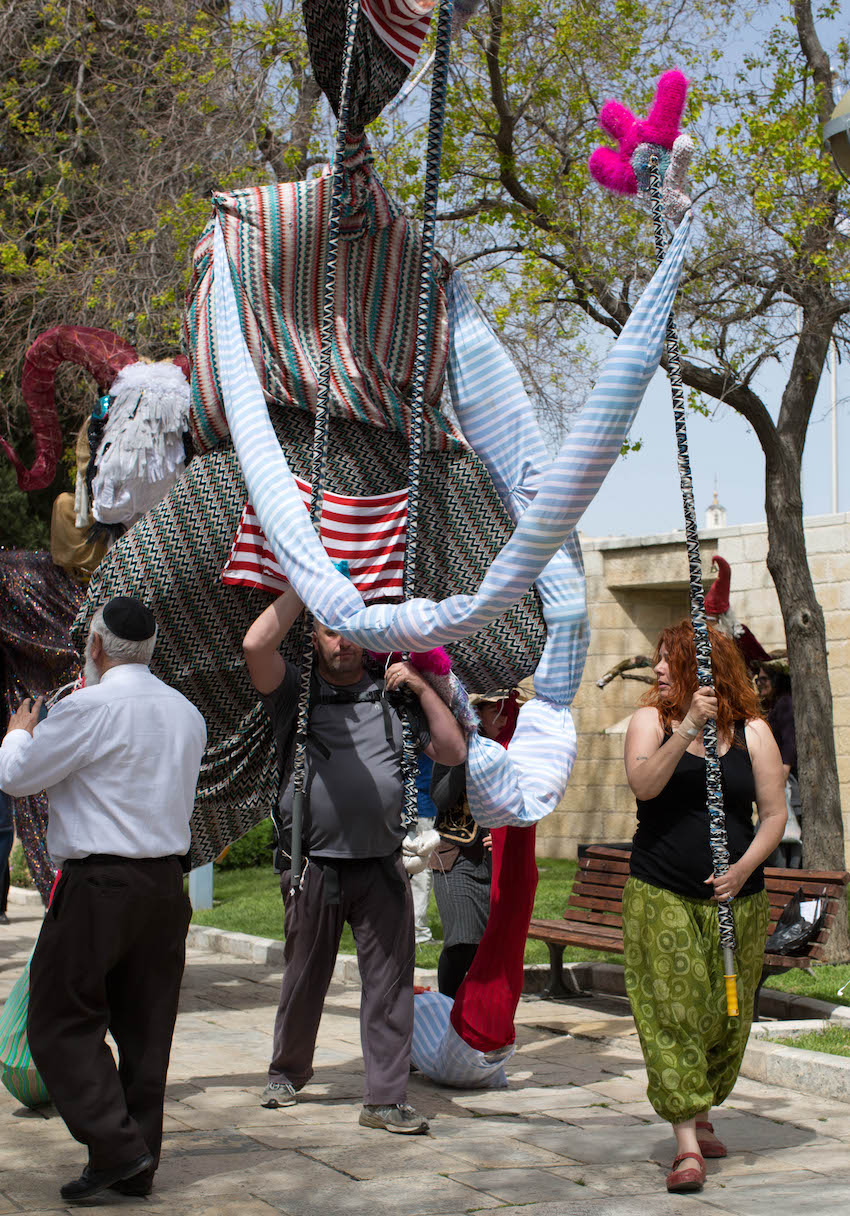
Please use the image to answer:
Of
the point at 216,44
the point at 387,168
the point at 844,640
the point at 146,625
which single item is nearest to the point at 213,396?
the point at 146,625

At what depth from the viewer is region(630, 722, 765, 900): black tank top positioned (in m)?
4.61

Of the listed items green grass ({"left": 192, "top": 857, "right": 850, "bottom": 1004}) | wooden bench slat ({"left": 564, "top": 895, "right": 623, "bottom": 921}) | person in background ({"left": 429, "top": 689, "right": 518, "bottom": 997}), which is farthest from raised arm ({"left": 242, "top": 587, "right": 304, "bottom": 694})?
green grass ({"left": 192, "top": 857, "right": 850, "bottom": 1004})

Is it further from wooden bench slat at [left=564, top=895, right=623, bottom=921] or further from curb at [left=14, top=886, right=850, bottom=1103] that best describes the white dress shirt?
wooden bench slat at [left=564, top=895, right=623, bottom=921]

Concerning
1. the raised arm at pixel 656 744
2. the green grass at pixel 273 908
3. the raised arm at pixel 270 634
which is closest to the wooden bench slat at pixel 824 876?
the green grass at pixel 273 908

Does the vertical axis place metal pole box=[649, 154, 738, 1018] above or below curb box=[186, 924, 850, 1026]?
above

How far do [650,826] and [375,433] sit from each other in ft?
5.16

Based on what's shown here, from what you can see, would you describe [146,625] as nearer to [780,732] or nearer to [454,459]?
[454,459]

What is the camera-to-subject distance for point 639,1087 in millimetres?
5848

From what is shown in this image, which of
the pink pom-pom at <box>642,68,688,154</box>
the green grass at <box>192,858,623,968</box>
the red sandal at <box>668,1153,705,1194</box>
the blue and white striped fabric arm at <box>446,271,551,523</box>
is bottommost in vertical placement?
the green grass at <box>192,858,623,968</box>

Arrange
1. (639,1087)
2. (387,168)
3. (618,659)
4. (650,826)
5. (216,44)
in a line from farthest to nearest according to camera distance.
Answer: (618,659) → (216,44) → (387,168) → (639,1087) → (650,826)

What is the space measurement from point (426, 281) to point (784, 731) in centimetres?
688

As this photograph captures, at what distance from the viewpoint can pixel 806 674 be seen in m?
8.63

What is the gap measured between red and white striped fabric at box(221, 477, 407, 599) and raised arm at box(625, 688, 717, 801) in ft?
3.12

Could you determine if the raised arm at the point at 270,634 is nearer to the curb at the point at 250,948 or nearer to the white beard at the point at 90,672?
the white beard at the point at 90,672
